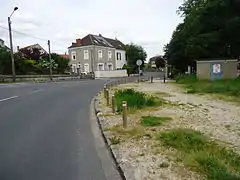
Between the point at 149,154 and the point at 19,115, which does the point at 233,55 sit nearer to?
the point at 19,115

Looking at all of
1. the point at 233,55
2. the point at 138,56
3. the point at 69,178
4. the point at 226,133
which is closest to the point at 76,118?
the point at 226,133

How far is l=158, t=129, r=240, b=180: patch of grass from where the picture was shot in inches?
208

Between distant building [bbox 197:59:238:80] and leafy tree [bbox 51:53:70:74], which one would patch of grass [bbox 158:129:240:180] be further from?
leafy tree [bbox 51:53:70:74]

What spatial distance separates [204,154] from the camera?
6230 mm

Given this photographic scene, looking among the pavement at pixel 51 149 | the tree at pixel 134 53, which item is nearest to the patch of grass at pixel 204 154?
the pavement at pixel 51 149

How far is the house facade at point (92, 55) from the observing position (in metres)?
80.8

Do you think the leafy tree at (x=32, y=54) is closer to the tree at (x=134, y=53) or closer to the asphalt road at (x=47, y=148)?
the tree at (x=134, y=53)

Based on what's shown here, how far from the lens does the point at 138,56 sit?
96.0 metres

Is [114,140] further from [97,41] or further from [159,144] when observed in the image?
[97,41]

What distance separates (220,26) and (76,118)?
23064 mm

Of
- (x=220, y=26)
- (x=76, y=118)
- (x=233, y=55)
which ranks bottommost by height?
(x=76, y=118)

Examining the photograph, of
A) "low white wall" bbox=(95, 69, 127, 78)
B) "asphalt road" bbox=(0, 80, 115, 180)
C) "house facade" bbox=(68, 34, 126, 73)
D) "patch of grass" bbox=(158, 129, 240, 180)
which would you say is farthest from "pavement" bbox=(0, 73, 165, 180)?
"house facade" bbox=(68, 34, 126, 73)

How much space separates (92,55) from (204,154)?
245ft

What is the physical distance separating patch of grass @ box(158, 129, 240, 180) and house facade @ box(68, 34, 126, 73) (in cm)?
7197
